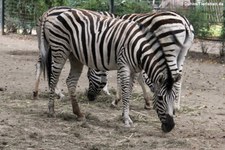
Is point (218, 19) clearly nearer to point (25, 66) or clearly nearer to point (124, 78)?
point (25, 66)

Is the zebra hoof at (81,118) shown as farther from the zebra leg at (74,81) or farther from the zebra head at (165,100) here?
the zebra head at (165,100)

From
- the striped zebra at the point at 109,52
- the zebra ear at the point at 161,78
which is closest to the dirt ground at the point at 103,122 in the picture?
the striped zebra at the point at 109,52

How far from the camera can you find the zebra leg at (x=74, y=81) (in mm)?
7422

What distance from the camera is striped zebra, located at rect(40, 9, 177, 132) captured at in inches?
259

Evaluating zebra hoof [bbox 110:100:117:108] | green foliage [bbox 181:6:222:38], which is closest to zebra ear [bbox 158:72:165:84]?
zebra hoof [bbox 110:100:117:108]

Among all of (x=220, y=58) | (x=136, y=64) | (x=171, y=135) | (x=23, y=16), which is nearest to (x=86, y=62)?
(x=136, y=64)

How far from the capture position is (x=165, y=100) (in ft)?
21.5

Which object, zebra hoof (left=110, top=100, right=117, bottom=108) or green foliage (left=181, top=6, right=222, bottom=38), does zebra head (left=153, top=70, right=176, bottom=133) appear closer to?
zebra hoof (left=110, top=100, right=117, bottom=108)

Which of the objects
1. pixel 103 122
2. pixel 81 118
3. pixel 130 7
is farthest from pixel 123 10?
pixel 103 122

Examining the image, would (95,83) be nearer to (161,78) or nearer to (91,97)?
(91,97)

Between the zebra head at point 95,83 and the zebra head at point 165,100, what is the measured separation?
229cm

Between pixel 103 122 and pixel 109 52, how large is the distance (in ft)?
3.21

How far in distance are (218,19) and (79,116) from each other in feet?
32.3

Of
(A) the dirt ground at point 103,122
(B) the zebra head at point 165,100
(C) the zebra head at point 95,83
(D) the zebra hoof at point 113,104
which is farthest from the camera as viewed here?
(C) the zebra head at point 95,83
